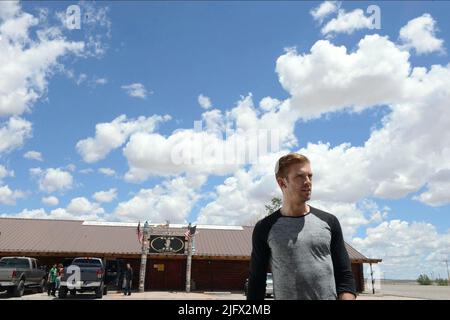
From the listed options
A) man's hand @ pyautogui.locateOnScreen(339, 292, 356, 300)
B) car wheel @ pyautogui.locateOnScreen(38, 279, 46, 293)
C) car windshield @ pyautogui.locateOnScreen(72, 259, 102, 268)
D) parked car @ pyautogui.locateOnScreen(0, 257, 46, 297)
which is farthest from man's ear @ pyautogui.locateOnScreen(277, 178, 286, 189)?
car wheel @ pyautogui.locateOnScreen(38, 279, 46, 293)

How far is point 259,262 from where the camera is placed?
2324 mm

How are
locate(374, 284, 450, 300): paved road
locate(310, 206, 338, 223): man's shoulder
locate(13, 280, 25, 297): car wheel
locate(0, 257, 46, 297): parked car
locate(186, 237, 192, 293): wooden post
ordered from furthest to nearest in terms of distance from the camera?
locate(186, 237, 192, 293): wooden post → locate(374, 284, 450, 300): paved road → locate(13, 280, 25, 297): car wheel → locate(0, 257, 46, 297): parked car → locate(310, 206, 338, 223): man's shoulder

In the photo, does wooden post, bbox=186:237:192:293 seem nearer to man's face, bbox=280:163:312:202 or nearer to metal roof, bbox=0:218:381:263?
metal roof, bbox=0:218:381:263

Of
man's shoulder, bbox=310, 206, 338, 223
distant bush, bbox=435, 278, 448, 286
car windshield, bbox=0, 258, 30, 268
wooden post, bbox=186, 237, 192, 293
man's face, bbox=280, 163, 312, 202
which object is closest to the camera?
man's face, bbox=280, 163, 312, 202

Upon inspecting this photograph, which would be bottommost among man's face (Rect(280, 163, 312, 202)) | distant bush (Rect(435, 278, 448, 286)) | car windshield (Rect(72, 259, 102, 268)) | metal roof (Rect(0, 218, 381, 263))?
distant bush (Rect(435, 278, 448, 286))

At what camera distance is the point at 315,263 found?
7.03 feet

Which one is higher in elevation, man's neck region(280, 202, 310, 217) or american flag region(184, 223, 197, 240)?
american flag region(184, 223, 197, 240)

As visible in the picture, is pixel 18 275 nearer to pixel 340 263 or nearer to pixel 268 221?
pixel 268 221

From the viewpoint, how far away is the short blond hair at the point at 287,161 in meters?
2.25

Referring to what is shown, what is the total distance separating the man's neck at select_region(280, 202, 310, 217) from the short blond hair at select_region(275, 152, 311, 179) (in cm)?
18

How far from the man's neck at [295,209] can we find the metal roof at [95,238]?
27933mm

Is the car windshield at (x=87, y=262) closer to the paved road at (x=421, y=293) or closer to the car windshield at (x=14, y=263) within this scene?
the car windshield at (x=14, y=263)

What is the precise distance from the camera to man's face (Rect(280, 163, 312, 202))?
2225mm
